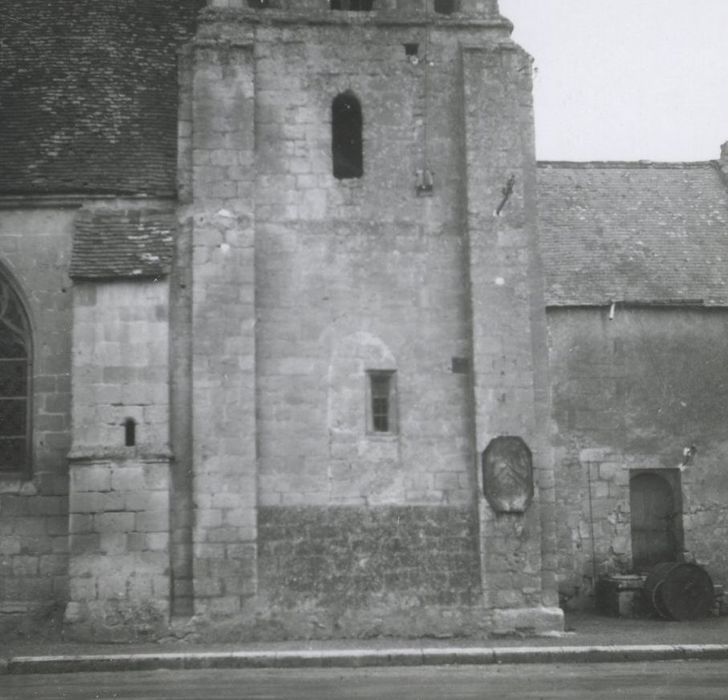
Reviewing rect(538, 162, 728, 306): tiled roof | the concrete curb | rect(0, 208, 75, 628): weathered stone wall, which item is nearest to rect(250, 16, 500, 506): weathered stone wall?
the concrete curb

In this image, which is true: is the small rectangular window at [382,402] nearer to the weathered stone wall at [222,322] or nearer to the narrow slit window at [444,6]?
the weathered stone wall at [222,322]

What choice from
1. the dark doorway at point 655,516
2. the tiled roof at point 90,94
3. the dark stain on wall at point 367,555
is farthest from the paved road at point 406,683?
the tiled roof at point 90,94

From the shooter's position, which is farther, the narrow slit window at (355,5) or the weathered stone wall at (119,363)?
the narrow slit window at (355,5)

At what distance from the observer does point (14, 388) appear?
14.9 meters

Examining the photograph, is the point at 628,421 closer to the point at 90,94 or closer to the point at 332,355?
the point at 332,355

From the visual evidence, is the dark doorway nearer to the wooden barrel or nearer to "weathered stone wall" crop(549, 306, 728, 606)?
"weathered stone wall" crop(549, 306, 728, 606)

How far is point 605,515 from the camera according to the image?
1839 centimetres

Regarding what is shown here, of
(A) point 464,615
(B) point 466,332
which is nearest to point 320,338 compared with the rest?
(B) point 466,332

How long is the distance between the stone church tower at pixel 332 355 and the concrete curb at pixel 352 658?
145 cm

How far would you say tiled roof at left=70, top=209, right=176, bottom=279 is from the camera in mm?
14305

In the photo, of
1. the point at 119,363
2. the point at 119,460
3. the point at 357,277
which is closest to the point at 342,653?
the point at 119,460

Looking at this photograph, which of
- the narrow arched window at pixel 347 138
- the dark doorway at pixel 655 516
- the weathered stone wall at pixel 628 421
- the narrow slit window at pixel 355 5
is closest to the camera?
the narrow arched window at pixel 347 138

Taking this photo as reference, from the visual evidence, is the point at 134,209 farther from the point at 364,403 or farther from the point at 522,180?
the point at 522,180

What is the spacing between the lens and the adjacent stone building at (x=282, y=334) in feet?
46.3
